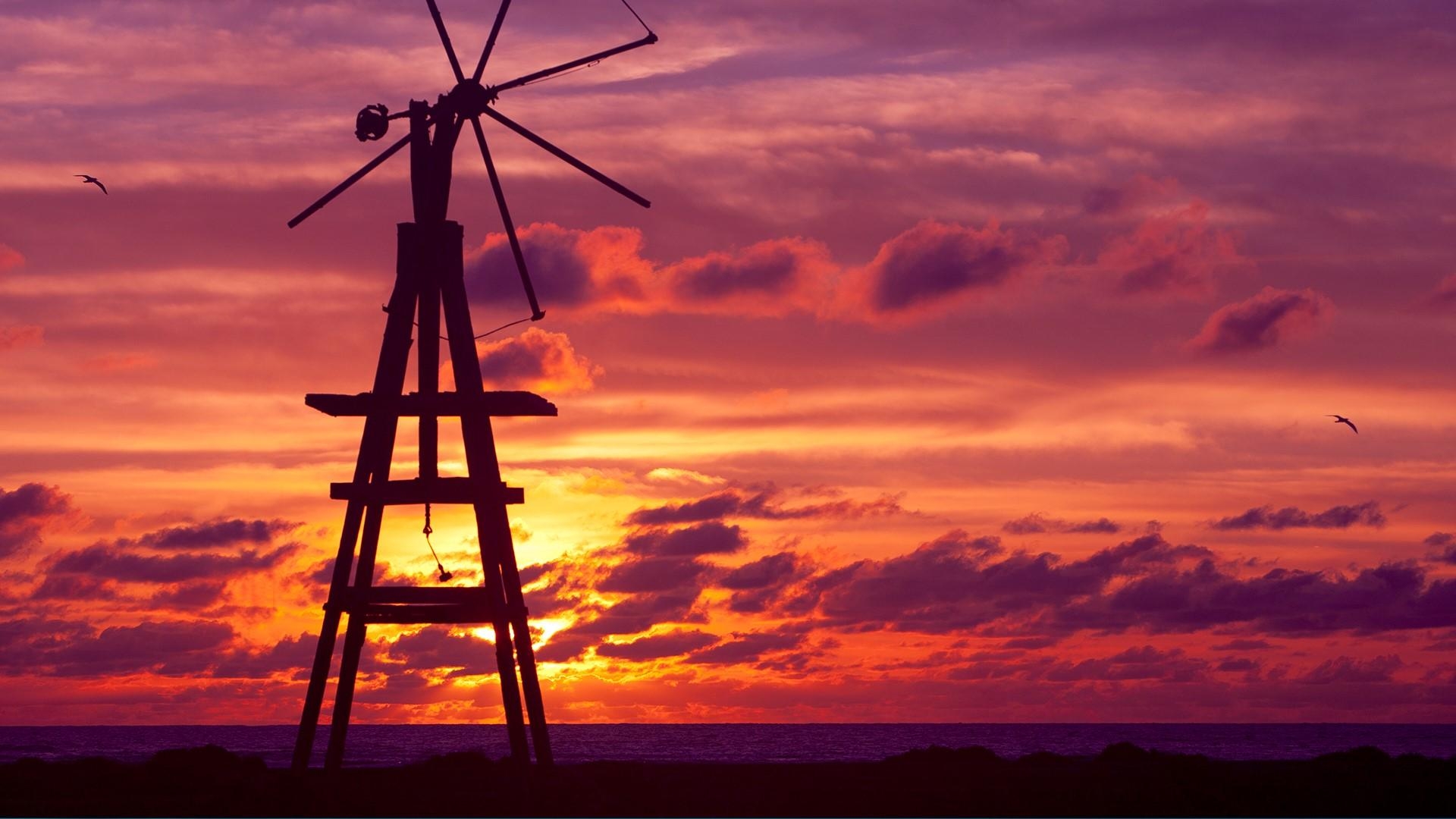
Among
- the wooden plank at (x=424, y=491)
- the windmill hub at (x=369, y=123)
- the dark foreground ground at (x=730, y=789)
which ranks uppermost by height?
the windmill hub at (x=369, y=123)

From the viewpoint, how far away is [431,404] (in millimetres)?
31297

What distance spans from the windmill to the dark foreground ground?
1.51 m

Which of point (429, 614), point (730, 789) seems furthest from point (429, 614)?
point (730, 789)

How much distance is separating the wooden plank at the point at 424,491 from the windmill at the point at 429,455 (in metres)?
0.02

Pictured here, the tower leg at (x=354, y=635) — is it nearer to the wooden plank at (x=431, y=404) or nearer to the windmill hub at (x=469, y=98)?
the wooden plank at (x=431, y=404)

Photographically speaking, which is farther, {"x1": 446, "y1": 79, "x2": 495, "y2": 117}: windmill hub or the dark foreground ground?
{"x1": 446, "y1": 79, "x2": 495, "y2": 117}: windmill hub

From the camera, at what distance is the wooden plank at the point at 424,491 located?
1206 inches

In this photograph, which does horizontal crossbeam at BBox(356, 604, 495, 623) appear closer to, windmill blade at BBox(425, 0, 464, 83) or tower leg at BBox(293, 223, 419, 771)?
tower leg at BBox(293, 223, 419, 771)

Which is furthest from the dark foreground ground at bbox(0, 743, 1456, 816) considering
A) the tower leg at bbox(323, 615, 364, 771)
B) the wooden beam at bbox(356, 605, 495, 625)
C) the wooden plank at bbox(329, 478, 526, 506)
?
the wooden plank at bbox(329, 478, 526, 506)

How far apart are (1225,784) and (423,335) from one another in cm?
1677

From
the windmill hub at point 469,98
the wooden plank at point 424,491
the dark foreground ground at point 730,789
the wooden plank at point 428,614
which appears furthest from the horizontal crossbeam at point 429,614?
the windmill hub at point 469,98

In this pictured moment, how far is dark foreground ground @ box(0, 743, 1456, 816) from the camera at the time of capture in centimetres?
2762

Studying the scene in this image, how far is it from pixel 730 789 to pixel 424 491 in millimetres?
7737

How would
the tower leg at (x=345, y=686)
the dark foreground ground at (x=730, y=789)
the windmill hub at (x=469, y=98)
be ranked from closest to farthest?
the dark foreground ground at (x=730, y=789) → the tower leg at (x=345, y=686) → the windmill hub at (x=469, y=98)
